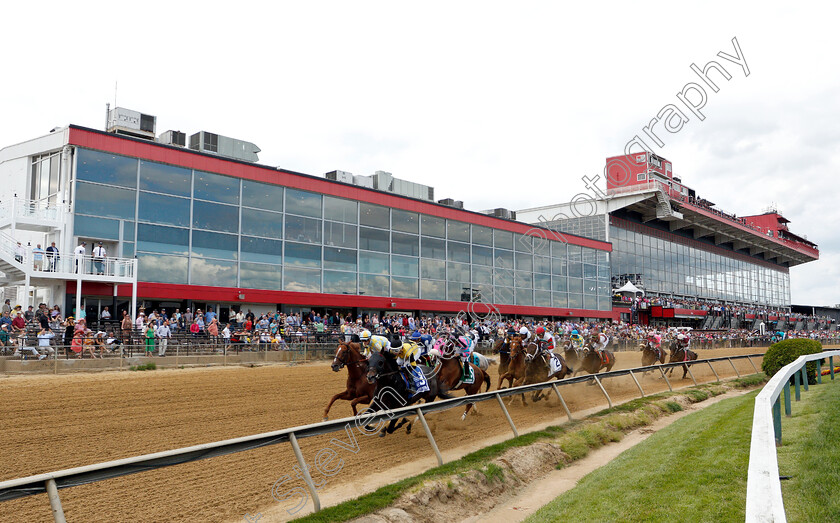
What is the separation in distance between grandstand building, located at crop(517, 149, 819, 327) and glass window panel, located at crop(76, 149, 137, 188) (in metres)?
29.3

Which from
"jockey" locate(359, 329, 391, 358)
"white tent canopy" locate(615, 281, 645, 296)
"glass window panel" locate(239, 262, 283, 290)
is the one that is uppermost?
"white tent canopy" locate(615, 281, 645, 296)

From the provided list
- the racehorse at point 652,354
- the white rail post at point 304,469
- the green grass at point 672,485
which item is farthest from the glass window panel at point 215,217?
the green grass at point 672,485

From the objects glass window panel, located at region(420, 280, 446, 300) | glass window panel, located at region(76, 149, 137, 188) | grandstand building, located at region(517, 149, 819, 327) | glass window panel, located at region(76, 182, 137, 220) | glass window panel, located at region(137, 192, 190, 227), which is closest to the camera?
glass window panel, located at region(76, 182, 137, 220)

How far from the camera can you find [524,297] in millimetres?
41375

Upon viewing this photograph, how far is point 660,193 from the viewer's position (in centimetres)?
5428

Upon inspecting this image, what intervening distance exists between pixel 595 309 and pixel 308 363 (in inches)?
1294

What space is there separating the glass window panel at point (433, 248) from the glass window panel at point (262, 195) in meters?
9.75

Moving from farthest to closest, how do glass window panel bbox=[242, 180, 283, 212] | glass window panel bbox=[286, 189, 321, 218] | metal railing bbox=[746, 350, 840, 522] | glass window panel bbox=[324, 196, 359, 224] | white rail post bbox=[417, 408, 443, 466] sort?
glass window panel bbox=[324, 196, 359, 224] < glass window panel bbox=[286, 189, 321, 218] < glass window panel bbox=[242, 180, 283, 212] < white rail post bbox=[417, 408, 443, 466] < metal railing bbox=[746, 350, 840, 522]

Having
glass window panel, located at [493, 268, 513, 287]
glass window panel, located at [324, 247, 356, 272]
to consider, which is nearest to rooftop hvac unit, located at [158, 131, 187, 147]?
glass window panel, located at [324, 247, 356, 272]

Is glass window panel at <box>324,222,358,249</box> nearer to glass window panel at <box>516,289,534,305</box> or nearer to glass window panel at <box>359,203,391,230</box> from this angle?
glass window panel at <box>359,203,391,230</box>

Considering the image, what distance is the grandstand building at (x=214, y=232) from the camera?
72.2ft

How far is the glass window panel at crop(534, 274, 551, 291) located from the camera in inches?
1681

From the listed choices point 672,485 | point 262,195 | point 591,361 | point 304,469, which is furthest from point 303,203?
point 672,485

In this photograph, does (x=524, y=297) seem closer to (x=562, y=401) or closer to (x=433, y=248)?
(x=433, y=248)
